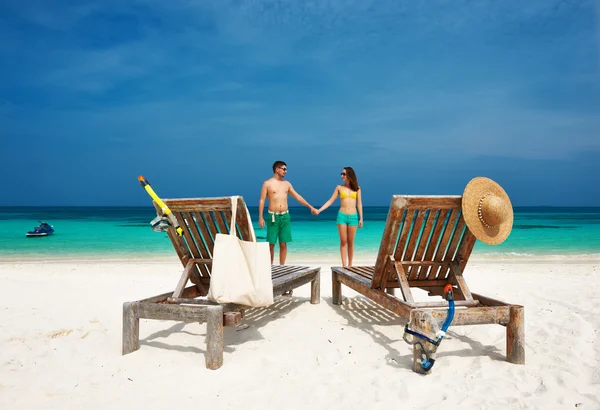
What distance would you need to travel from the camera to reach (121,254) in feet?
49.8

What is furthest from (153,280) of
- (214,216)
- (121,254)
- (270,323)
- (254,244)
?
(121,254)

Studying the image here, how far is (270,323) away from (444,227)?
2166mm

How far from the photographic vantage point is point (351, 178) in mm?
7398

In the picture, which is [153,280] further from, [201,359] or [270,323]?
[201,359]

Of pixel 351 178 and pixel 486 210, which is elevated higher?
pixel 351 178

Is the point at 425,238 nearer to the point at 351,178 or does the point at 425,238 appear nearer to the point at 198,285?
the point at 198,285

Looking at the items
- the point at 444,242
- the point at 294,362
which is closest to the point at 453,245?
the point at 444,242

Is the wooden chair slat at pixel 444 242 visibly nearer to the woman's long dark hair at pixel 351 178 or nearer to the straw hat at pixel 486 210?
the straw hat at pixel 486 210

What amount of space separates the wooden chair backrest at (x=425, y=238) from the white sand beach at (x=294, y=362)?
2.30 feet

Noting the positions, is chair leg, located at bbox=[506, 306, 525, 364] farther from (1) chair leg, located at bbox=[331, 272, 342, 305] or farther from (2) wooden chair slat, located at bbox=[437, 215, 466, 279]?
(1) chair leg, located at bbox=[331, 272, 342, 305]

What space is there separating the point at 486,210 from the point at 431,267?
872 millimetres

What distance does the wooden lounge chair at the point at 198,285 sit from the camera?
3350 mm

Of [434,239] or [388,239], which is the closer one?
[388,239]

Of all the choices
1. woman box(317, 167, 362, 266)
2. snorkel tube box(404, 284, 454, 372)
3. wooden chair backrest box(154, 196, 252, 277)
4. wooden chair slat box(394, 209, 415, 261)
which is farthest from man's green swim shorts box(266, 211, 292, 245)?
snorkel tube box(404, 284, 454, 372)
